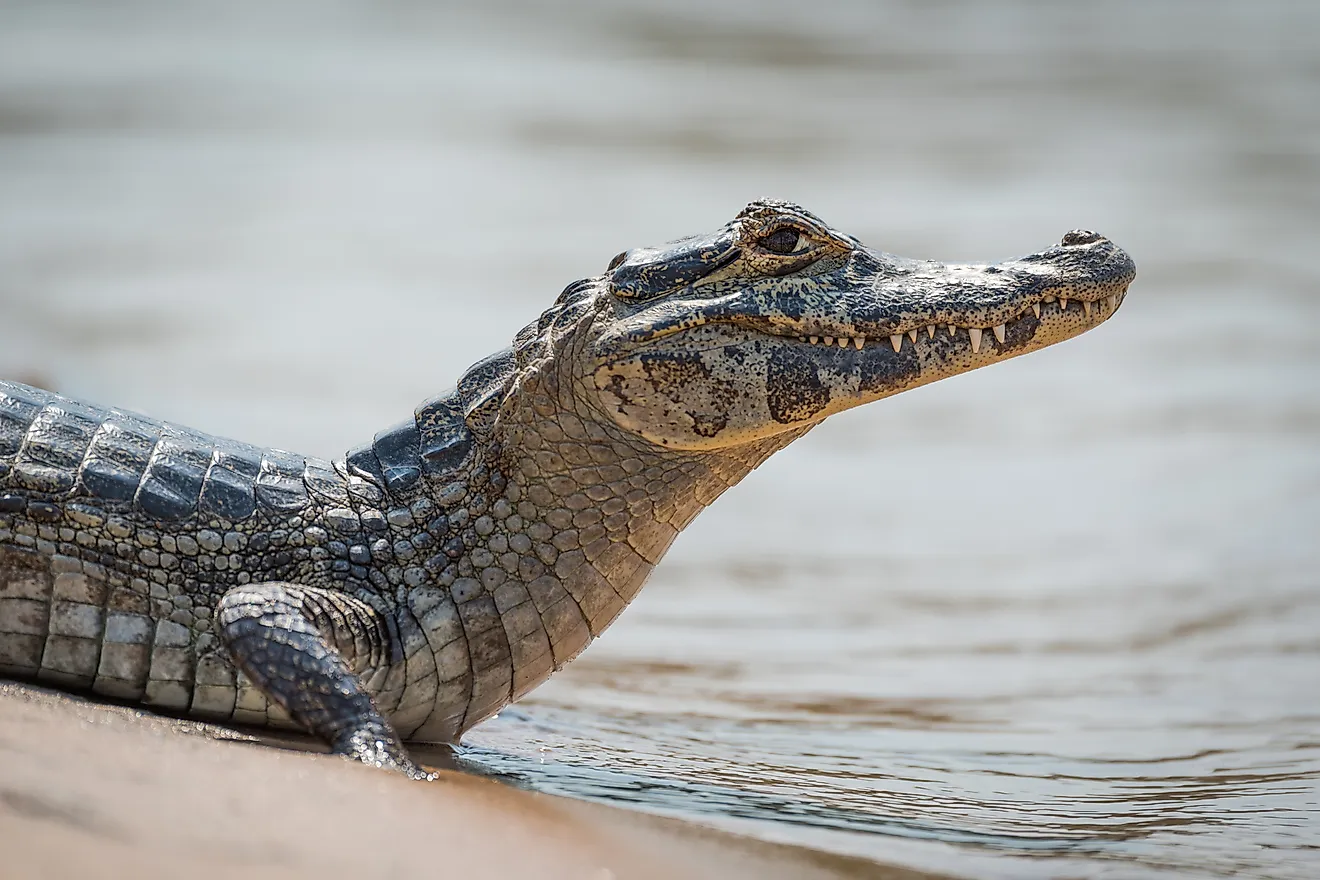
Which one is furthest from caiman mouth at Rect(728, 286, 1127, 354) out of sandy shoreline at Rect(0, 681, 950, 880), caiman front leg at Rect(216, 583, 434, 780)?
sandy shoreline at Rect(0, 681, 950, 880)

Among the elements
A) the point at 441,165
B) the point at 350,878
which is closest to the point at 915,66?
the point at 441,165

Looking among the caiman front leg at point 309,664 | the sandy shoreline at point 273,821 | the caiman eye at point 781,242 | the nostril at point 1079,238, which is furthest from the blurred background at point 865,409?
the nostril at point 1079,238

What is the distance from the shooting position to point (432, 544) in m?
3.73

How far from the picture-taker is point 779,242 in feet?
12.4

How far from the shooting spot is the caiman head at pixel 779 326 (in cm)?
367

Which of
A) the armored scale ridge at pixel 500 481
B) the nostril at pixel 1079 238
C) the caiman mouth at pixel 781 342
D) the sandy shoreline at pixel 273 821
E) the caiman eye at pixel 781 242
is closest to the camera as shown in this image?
the sandy shoreline at pixel 273 821

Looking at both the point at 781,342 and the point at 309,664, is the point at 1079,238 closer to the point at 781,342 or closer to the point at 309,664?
the point at 781,342

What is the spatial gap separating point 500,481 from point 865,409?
5887 millimetres

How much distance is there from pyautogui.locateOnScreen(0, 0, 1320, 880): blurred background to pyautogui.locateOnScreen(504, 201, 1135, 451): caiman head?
966mm

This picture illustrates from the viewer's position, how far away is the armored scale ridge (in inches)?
139

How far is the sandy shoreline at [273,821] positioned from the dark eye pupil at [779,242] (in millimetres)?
1447

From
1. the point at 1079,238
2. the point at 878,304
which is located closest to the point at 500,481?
the point at 878,304

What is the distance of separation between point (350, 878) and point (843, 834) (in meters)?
1.28

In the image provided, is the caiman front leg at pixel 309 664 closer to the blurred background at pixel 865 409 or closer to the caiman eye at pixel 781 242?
the blurred background at pixel 865 409
